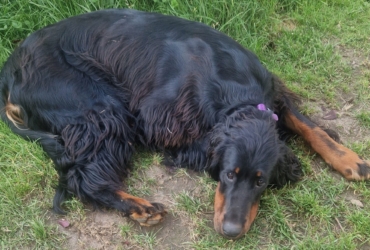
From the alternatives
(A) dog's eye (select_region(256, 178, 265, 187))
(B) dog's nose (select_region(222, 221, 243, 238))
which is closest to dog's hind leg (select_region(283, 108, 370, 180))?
(A) dog's eye (select_region(256, 178, 265, 187))

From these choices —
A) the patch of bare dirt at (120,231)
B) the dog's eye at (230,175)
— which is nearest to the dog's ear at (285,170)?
the dog's eye at (230,175)

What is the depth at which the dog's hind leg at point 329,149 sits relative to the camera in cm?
289

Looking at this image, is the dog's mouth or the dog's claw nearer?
the dog's mouth

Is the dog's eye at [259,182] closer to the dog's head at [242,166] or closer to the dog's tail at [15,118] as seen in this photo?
the dog's head at [242,166]

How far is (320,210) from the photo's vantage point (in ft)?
8.91

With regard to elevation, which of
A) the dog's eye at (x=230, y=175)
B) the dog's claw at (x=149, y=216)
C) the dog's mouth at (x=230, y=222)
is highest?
the dog's eye at (x=230, y=175)

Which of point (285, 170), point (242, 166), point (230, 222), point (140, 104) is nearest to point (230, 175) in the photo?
point (242, 166)

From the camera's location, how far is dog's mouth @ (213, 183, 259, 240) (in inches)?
94.1

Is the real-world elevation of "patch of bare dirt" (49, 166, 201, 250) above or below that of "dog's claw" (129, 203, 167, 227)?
below

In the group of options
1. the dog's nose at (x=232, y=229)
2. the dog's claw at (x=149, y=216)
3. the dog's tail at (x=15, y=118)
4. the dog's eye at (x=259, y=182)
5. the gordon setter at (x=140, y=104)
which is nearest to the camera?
the dog's nose at (x=232, y=229)

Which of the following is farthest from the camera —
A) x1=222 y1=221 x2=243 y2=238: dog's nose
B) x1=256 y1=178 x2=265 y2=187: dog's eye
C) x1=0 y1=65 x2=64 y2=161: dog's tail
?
x1=0 y1=65 x2=64 y2=161: dog's tail

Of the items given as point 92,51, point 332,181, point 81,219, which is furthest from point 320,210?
point 92,51

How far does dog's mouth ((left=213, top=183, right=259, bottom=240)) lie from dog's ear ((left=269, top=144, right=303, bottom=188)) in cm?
26

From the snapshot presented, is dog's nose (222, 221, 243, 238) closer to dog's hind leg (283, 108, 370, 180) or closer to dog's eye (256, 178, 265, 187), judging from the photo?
dog's eye (256, 178, 265, 187)
